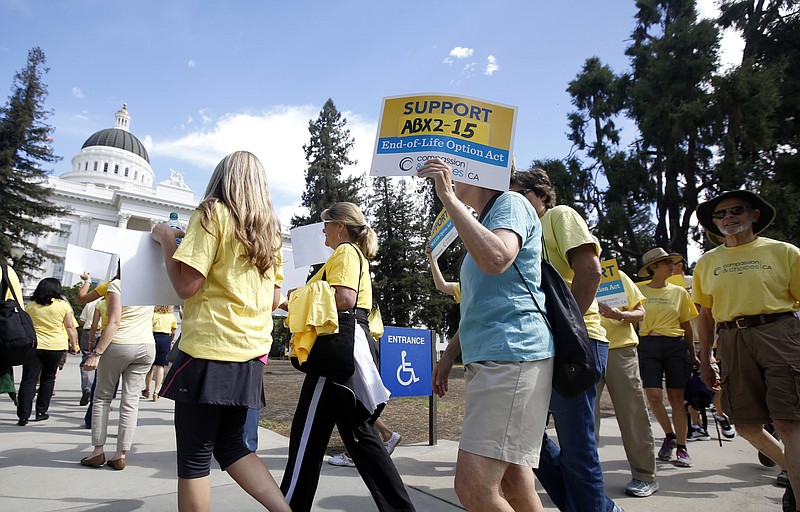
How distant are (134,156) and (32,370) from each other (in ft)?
328

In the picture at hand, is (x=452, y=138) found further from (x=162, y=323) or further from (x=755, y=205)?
(x=162, y=323)

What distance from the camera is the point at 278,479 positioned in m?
4.10

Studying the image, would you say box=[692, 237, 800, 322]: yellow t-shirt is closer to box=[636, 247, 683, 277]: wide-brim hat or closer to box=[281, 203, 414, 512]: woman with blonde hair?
box=[636, 247, 683, 277]: wide-brim hat

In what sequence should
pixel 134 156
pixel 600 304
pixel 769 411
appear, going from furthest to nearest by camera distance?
pixel 134 156
pixel 600 304
pixel 769 411

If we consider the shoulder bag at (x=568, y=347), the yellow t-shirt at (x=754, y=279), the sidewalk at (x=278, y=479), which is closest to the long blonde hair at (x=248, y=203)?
the shoulder bag at (x=568, y=347)

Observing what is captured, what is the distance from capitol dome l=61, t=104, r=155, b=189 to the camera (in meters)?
87.9

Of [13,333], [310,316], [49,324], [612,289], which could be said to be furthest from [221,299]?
[49,324]

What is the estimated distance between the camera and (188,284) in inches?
96.1

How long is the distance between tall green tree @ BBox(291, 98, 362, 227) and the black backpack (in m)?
32.1

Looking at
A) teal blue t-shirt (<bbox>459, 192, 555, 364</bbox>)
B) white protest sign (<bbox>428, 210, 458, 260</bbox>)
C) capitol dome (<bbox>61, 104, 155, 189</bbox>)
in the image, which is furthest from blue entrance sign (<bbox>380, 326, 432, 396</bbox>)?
capitol dome (<bbox>61, 104, 155, 189</bbox>)

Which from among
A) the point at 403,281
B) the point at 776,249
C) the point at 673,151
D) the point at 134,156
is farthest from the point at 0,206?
the point at 134,156

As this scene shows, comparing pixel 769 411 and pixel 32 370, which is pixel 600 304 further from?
pixel 32 370

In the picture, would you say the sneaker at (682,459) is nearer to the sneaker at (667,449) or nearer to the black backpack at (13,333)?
the sneaker at (667,449)

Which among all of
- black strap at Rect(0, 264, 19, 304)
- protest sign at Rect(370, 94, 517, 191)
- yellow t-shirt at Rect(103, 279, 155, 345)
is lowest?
yellow t-shirt at Rect(103, 279, 155, 345)
